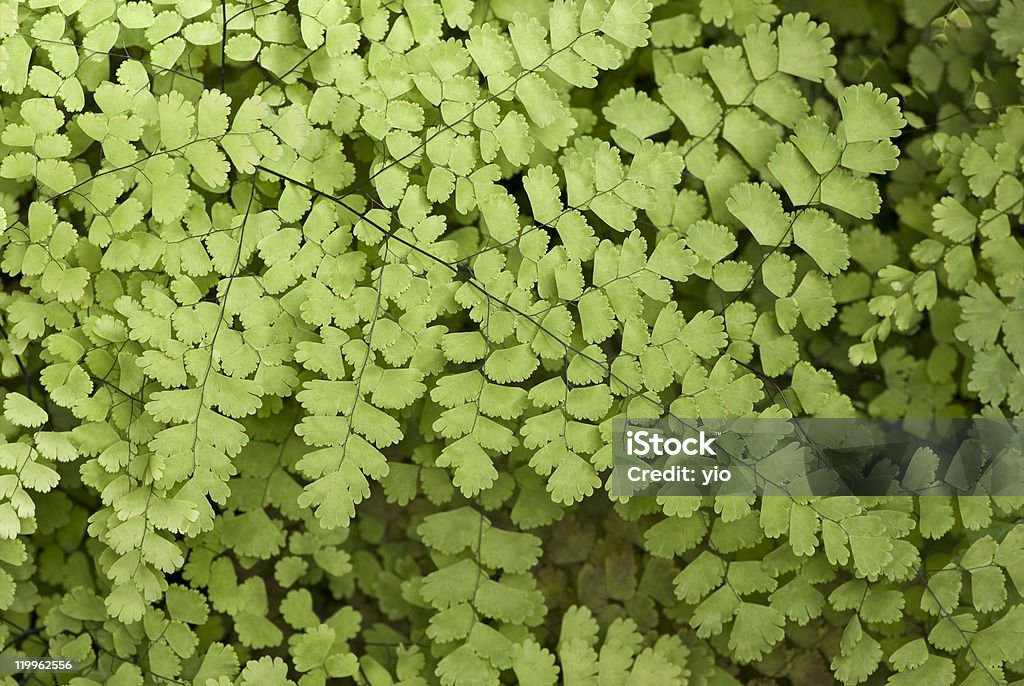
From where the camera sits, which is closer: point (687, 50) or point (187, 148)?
point (187, 148)

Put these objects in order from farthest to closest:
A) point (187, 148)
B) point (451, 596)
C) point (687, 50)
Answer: point (687, 50)
point (451, 596)
point (187, 148)

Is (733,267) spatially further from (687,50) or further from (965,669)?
(965,669)

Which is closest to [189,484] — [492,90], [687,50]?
[492,90]

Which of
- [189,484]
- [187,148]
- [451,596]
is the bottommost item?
[451,596]

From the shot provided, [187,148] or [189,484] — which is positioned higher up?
[187,148]

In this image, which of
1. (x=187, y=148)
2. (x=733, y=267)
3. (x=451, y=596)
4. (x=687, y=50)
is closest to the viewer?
(x=187, y=148)

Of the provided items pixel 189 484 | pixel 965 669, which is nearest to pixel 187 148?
pixel 189 484
